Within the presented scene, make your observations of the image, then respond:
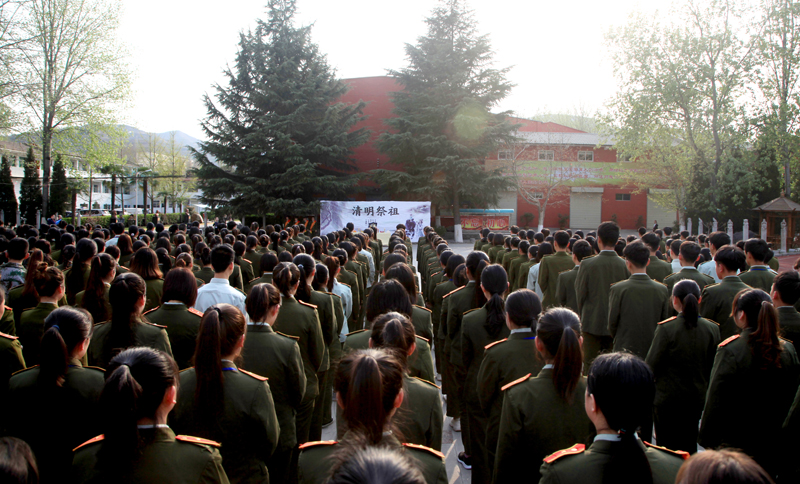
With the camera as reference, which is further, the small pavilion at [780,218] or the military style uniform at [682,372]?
the small pavilion at [780,218]

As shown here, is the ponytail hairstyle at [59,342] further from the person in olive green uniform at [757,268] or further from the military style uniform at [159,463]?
the person in olive green uniform at [757,268]

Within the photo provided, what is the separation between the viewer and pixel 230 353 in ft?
7.64

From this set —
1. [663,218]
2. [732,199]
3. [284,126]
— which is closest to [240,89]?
[284,126]

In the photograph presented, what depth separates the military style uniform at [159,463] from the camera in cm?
159

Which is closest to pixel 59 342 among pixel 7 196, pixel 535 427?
pixel 535 427

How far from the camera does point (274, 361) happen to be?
281 centimetres

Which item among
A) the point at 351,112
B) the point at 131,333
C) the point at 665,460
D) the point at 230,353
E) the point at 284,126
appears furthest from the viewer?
the point at 351,112

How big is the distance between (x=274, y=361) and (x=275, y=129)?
80.0 ft

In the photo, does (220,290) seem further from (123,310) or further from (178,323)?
(123,310)

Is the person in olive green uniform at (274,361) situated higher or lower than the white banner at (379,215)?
lower

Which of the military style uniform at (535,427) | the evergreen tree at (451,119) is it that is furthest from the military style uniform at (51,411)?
the evergreen tree at (451,119)

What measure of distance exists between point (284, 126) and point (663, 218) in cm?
2827

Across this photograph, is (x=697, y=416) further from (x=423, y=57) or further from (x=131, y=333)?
(x=423, y=57)

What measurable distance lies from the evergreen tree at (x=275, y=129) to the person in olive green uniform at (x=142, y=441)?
78.2 feet
